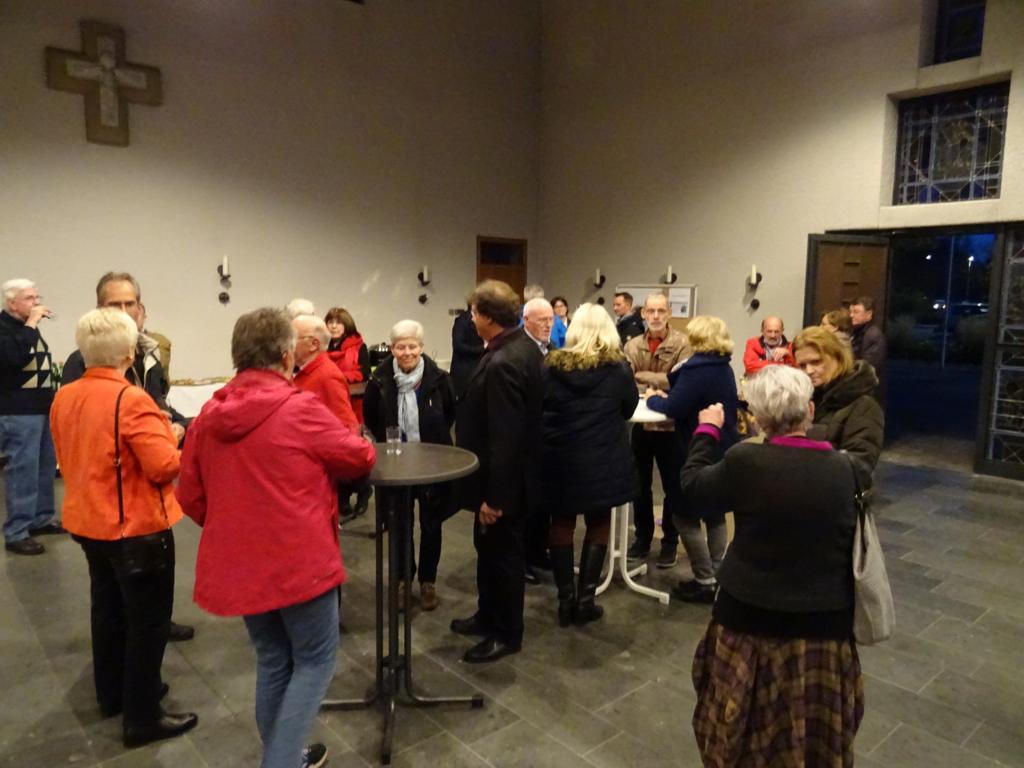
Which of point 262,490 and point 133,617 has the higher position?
point 262,490

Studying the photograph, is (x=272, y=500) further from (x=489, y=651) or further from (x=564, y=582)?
(x=564, y=582)

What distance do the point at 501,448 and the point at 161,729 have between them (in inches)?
56.7

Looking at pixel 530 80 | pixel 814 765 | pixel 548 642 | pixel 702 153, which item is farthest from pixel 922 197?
pixel 814 765

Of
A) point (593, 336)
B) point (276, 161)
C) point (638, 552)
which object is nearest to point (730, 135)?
point (276, 161)

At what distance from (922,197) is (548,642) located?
5.56 meters

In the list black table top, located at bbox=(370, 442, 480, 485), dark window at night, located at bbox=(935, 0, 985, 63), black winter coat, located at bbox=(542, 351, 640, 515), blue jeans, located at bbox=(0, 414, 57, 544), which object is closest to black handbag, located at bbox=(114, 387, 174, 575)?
black table top, located at bbox=(370, 442, 480, 485)

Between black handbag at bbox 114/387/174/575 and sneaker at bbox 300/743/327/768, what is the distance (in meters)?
0.73

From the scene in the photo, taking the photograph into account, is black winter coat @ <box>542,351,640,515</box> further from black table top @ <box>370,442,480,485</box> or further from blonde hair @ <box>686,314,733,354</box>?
black table top @ <box>370,442,480,485</box>

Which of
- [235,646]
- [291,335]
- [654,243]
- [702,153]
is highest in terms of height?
[702,153]

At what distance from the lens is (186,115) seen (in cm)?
682

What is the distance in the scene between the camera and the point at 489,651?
300cm

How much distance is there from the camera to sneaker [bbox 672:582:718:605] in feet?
11.7

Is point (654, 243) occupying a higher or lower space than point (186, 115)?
lower

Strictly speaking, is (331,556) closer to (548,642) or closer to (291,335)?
(291,335)
